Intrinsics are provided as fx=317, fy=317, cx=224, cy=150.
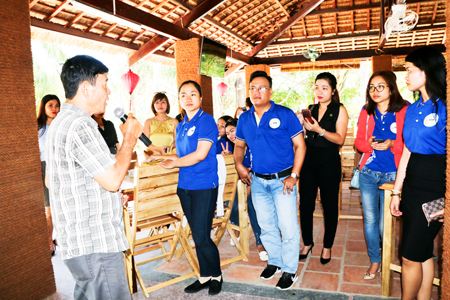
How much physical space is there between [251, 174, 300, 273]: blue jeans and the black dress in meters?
0.37

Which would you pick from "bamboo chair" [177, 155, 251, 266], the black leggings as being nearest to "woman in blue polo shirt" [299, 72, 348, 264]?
"bamboo chair" [177, 155, 251, 266]

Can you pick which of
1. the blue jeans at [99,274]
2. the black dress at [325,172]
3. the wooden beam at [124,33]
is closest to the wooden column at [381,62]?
the wooden beam at [124,33]

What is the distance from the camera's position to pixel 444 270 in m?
1.01

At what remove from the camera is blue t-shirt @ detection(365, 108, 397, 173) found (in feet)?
7.66

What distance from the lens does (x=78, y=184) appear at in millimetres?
1295

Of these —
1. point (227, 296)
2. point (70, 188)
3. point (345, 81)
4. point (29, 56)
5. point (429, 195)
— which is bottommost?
point (227, 296)

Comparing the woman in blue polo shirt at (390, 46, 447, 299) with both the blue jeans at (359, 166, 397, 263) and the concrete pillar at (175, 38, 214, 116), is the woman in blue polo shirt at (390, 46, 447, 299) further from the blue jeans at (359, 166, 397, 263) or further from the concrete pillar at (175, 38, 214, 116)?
the concrete pillar at (175, 38, 214, 116)

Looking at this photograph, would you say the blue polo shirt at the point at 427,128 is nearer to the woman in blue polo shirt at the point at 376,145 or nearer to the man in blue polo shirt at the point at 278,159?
the woman in blue polo shirt at the point at 376,145

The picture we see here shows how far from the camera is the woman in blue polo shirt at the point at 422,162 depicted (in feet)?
5.16

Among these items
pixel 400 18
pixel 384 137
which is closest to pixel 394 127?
pixel 384 137

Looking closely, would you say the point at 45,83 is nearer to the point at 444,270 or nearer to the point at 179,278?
the point at 179,278

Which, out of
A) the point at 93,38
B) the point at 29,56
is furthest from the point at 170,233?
the point at 93,38

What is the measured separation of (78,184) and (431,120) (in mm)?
1682

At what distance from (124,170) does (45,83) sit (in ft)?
54.4
